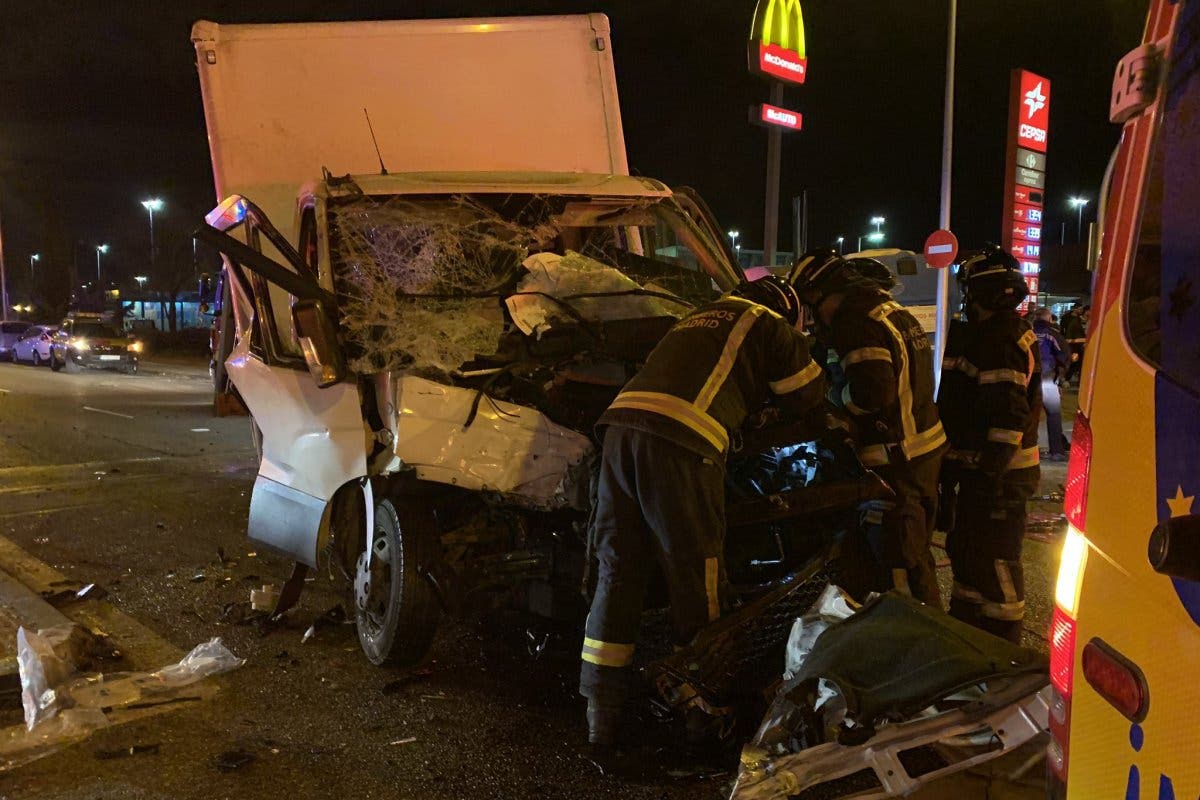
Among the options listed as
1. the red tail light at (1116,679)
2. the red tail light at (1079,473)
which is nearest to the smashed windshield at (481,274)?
the red tail light at (1079,473)

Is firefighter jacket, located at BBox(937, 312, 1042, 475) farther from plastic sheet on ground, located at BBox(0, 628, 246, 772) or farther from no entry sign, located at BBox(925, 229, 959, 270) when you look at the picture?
no entry sign, located at BBox(925, 229, 959, 270)

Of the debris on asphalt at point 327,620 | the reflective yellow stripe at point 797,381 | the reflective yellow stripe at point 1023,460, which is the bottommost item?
the debris on asphalt at point 327,620

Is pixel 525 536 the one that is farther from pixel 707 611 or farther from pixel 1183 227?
pixel 1183 227

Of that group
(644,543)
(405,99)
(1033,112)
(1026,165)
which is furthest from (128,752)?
(1033,112)

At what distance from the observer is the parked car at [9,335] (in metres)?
32.1

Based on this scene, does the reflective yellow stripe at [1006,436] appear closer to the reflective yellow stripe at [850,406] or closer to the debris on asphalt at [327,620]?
the reflective yellow stripe at [850,406]

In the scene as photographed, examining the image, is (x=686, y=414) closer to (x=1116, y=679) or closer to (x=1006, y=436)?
(x=1006, y=436)

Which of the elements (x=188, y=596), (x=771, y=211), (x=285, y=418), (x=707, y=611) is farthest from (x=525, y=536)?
(x=771, y=211)

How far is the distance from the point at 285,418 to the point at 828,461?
2.70m

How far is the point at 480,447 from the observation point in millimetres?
3877

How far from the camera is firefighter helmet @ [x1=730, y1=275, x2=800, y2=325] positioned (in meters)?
3.62

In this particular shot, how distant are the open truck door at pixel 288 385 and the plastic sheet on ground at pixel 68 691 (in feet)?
2.34

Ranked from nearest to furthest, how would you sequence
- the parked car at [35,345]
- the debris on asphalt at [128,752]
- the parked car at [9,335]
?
the debris on asphalt at [128,752], the parked car at [35,345], the parked car at [9,335]

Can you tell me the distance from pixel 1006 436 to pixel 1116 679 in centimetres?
253
